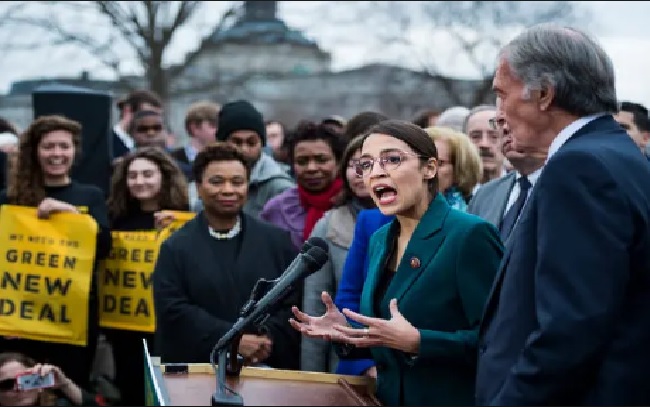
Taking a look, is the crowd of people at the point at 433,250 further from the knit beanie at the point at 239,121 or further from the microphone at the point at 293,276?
the knit beanie at the point at 239,121

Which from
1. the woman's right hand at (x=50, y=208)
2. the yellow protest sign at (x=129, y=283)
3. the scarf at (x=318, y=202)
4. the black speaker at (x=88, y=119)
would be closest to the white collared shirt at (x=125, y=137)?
the black speaker at (x=88, y=119)

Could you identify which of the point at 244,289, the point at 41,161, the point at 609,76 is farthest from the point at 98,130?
the point at 609,76

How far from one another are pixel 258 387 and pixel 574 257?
1173 mm

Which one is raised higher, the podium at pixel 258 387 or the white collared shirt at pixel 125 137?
the white collared shirt at pixel 125 137

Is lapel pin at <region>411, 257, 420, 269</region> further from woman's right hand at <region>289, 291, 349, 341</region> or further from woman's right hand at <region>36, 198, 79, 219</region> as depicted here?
woman's right hand at <region>36, 198, 79, 219</region>

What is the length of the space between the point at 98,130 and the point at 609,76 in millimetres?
6732

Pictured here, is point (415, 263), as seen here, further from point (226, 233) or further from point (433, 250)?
point (226, 233)

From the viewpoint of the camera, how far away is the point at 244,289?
6602 millimetres

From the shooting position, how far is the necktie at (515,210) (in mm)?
5148

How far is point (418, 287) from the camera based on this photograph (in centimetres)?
424

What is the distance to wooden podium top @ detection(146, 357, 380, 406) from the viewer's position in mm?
3471

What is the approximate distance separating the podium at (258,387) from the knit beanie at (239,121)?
174 inches

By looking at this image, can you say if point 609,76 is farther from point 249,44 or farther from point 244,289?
point 249,44

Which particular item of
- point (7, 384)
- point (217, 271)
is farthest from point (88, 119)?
point (217, 271)
